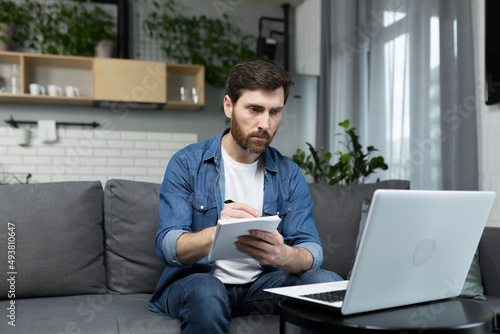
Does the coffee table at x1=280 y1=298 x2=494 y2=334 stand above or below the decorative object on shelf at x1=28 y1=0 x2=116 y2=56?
below

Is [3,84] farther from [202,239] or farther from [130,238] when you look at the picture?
[202,239]

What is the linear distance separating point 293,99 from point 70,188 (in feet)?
9.65

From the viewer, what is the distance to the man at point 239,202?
1.46 metres

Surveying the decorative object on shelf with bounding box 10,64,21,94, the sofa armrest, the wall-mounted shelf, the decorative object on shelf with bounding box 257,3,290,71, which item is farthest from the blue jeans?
the decorative object on shelf with bounding box 257,3,290,71

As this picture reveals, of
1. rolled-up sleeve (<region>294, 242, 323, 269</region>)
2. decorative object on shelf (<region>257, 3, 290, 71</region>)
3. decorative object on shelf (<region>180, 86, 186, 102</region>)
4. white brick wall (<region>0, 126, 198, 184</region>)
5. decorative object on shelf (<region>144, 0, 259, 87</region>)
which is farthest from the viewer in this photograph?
decorative object on shelf (<region>257, 3, 290, 71</region>)

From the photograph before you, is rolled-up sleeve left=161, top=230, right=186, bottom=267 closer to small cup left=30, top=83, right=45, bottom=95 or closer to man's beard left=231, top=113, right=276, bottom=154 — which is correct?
man's beard left=231, top=113, right=276, bottom=154

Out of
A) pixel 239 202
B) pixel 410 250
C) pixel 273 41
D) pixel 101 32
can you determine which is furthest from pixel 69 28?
pixel 410 250

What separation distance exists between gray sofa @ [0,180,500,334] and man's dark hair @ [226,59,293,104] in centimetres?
60

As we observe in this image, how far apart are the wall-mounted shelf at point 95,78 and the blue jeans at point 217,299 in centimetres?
306

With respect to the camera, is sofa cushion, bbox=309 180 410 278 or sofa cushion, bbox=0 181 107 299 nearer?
sofa cushion, bbox=0 181 107 299

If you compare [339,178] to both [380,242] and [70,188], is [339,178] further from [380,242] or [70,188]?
[380,242]

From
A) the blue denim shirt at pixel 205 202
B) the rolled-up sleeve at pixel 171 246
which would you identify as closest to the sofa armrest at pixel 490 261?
the blue denim shirt at pixel 205 202

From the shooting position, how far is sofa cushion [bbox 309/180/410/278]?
2.19m

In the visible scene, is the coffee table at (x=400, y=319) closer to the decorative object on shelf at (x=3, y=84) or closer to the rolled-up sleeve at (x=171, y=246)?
the rolled-up sleeve at (x=171, y=246)
